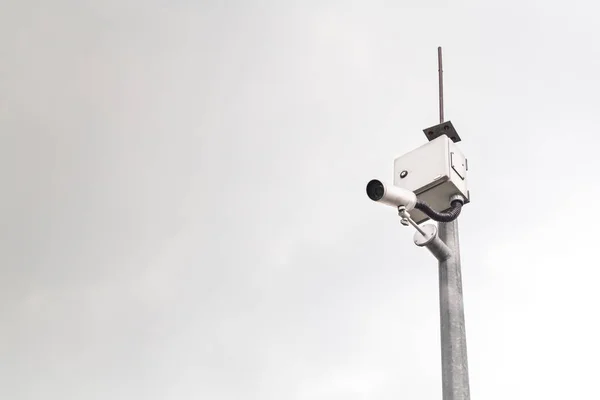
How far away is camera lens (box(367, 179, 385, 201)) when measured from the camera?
4570 millimetres

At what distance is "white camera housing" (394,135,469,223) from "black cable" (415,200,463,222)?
17cm

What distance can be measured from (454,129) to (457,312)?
193 cm

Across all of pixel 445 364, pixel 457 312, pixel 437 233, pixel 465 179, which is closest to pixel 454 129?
pixel 465 179

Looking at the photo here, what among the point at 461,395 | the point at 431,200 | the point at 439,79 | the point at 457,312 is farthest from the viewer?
the point at 439,79

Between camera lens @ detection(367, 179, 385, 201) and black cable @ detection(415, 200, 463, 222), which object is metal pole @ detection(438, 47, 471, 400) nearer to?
black cable @ detection(415, 200, 463, 222)

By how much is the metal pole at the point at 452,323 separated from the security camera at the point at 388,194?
567mm

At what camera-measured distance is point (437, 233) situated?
4.85 metres

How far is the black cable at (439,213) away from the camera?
15.8 ft

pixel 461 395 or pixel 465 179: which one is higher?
pixel 465 179

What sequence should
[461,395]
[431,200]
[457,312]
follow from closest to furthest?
[461,395]
[457,312]
[431,200]

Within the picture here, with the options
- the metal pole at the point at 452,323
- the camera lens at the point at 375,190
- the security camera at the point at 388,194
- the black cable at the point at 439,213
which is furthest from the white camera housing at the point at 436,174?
the camera lens at the point at 375,190

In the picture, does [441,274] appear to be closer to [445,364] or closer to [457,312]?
[457,312]

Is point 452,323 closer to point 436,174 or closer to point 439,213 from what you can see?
point 439,213

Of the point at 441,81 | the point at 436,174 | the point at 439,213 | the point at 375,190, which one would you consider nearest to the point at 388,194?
the point at 375,190
